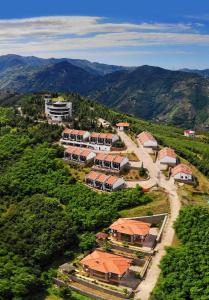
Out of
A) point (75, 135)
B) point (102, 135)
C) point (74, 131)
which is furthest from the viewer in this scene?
point (74, 131)

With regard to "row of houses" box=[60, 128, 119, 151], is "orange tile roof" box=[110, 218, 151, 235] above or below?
below

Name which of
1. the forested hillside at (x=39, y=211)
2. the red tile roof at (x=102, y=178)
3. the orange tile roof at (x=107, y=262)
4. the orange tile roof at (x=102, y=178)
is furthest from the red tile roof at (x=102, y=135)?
the orange tile roof at (x=107, y=262)

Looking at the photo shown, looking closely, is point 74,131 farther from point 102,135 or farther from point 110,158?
point 110,158

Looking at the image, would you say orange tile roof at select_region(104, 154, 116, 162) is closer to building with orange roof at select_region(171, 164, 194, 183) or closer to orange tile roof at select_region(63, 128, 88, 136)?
building with orange roof at select_region(171, 164, 194, 183)

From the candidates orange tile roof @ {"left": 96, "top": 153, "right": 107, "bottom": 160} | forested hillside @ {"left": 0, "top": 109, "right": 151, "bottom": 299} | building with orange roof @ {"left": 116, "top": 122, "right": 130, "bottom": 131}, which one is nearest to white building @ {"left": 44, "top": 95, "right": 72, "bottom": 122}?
building with orange roof @ {"left": 116, "top": 122, "right": 130, "bottom": 131}

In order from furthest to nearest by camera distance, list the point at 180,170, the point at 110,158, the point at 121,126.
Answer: the point at 121,126
the point at 110,158
the point at 180,170

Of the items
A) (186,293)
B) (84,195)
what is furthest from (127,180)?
(186,293)

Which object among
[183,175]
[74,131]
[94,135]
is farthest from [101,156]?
[183,175]

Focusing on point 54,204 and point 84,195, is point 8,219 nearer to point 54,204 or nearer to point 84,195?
point 54,204
